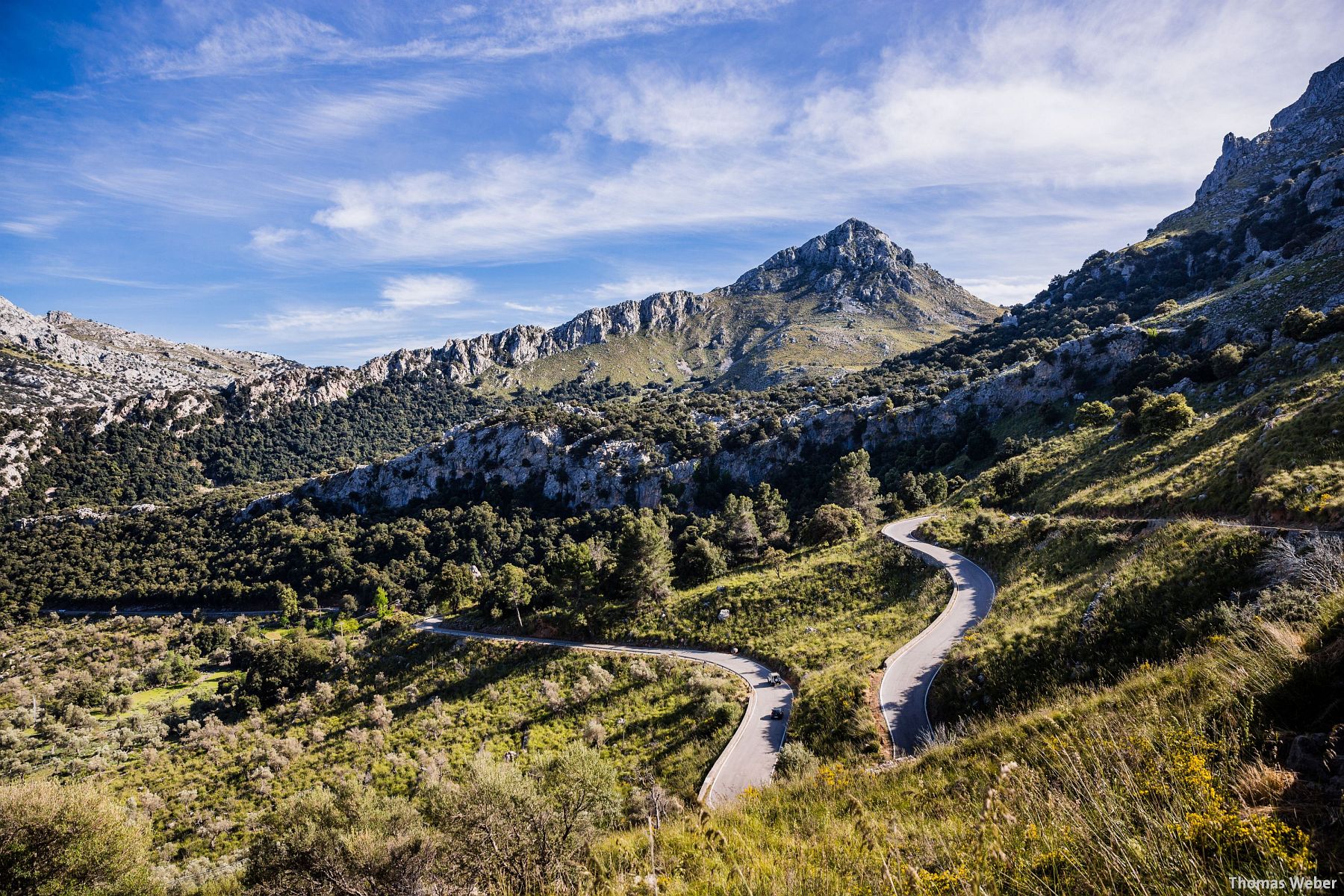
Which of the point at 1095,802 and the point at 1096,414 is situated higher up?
the point at 1096,414

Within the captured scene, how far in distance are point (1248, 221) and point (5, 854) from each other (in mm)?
165447

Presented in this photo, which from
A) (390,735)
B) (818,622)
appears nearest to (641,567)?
(818,622)

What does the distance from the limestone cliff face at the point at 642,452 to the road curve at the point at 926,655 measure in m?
58.7

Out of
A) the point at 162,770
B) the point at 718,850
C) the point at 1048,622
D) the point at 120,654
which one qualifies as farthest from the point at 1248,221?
the point at 120,654

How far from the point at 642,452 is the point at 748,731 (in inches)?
3545

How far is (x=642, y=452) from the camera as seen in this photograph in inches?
4414

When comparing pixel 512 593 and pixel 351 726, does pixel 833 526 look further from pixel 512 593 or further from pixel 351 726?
pixel 351 726

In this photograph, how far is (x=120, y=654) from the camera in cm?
7338

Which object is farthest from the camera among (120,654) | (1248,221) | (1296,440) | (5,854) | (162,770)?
(1248,221)

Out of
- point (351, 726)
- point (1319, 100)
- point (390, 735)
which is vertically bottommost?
point (351, 726)

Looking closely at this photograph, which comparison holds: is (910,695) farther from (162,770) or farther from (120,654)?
(120,654)

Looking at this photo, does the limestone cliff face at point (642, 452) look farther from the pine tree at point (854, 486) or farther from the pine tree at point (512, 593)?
the pine tree at point (512, 593)

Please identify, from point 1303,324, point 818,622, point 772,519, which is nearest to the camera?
point 818,622

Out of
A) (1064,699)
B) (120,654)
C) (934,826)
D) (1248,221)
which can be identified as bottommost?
(120,654)
